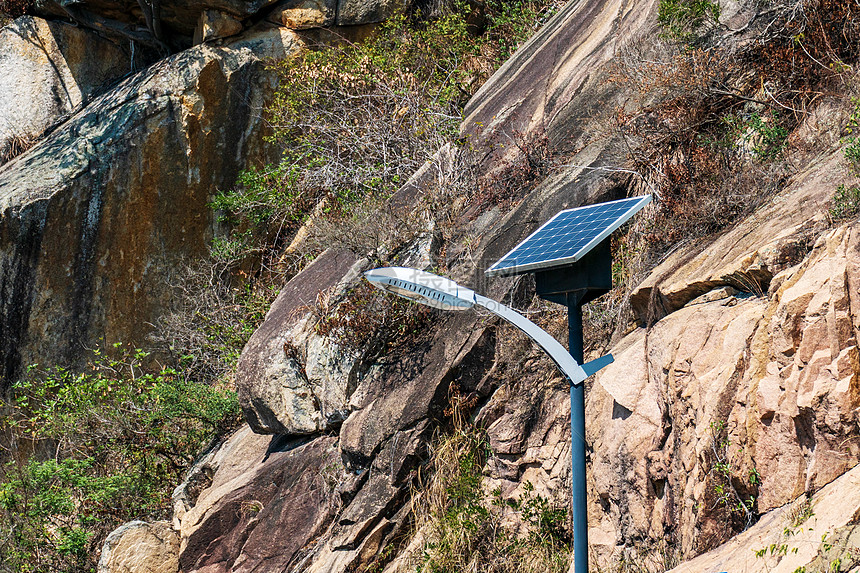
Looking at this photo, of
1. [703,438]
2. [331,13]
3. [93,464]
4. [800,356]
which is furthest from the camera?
[331,13]

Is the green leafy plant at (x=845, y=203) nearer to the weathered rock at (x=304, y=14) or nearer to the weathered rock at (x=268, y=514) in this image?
the weathered rock at (x=268, y=514)

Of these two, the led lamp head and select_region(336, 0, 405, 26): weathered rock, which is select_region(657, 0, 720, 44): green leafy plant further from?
select_region(336, 0, 405, 26): weathered rock

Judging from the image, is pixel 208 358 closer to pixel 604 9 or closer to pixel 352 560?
pixel 352 560

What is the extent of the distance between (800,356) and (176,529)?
6.53 meters

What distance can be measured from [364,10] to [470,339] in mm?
7481

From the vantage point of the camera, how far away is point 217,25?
1284 centimetres

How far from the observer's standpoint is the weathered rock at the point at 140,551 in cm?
839

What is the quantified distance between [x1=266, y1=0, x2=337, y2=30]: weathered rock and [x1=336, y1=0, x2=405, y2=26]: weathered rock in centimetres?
14

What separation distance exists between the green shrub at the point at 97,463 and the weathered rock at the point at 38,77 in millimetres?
4661

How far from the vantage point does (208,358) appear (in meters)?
11.8

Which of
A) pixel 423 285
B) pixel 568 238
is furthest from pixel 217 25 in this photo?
pixel 423 285

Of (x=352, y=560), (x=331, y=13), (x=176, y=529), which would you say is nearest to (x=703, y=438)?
(x=352, y=560)

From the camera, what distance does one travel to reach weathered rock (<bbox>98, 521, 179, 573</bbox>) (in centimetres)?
839

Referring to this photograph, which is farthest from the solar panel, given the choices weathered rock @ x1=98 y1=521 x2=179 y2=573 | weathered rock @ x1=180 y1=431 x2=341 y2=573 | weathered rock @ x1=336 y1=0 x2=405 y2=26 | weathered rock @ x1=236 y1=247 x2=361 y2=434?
weathered rock @ x1=336 y1=0 x2=405 y2=26
